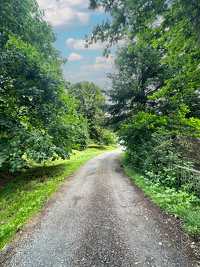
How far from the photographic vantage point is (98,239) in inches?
92.0

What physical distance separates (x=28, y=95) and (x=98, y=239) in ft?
16.7

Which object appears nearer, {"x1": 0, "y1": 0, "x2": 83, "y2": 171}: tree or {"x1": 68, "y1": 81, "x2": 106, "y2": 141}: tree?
{"x1": 0, "y1": 0, "x2": 83, "y2": 171}: tree

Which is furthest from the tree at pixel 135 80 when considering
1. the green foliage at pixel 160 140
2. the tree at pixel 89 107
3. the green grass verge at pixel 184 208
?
the tree at pixel 89 107

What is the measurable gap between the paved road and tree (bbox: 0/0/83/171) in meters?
2.06

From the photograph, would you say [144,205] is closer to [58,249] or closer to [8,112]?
[58,249]

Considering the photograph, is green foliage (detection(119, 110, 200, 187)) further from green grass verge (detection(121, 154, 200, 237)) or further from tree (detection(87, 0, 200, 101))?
tree (detection(87, 0, 200, 101))

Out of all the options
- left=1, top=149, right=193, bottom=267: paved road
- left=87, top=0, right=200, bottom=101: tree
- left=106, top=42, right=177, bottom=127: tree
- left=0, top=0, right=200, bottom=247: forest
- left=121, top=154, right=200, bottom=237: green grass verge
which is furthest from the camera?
left=106, top=42, right=177, bottom=127: tree

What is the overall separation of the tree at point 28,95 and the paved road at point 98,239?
2.06 m

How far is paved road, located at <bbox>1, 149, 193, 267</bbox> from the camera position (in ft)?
6.31

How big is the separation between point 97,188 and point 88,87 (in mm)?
27171

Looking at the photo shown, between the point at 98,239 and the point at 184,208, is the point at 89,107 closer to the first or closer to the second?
the point at 184,208

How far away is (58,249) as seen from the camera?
2.16 meters

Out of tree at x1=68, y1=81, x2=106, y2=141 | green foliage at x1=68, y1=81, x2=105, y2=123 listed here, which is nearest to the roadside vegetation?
tree at x1=68, y1=81, x2=106, y2=141

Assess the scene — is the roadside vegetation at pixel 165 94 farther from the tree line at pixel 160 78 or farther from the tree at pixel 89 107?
the tree at pixel 89 107
